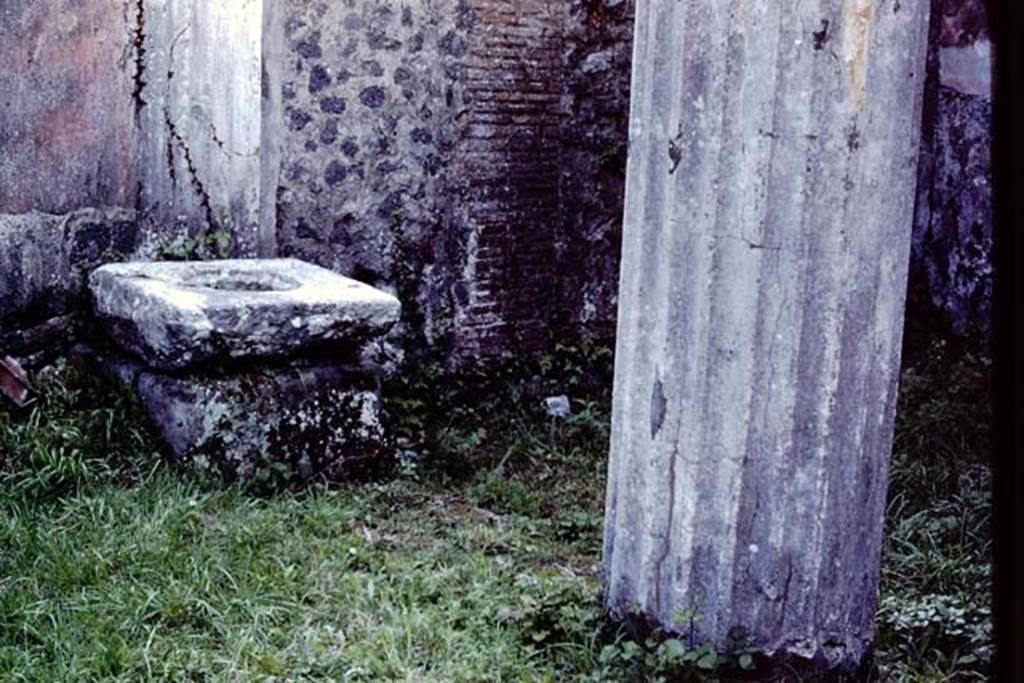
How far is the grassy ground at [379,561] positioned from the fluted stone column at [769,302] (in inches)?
9.3

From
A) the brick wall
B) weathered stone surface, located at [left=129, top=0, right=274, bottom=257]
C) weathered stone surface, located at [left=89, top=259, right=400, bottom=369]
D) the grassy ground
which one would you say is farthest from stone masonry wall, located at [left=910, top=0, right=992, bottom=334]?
weathered stone surface, located at [left=129, top=0, right=274, bottom=257]

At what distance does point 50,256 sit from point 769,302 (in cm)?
341

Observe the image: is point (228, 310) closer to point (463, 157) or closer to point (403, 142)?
point (403, 142)

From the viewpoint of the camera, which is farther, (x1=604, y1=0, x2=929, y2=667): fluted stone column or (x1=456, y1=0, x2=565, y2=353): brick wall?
(x1=456, y1=0, x2=565, y2=353): brick wall

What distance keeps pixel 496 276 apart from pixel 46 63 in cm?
237

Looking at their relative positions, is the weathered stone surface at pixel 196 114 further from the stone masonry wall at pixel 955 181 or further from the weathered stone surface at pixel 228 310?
the stone masonry wall at pixel 955 181

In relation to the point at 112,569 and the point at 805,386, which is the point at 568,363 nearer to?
the point at 112,569

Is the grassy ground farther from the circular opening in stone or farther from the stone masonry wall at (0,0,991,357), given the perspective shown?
the stone masonry wall at (0,0,991,357)

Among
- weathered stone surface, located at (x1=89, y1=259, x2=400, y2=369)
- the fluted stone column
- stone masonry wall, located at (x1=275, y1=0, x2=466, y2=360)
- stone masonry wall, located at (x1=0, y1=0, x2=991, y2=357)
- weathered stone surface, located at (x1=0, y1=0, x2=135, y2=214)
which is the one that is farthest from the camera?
stone masonry wall, located at (x1=275, y1=0, x2=466, y2=360)

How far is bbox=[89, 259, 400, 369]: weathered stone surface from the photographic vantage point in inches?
174

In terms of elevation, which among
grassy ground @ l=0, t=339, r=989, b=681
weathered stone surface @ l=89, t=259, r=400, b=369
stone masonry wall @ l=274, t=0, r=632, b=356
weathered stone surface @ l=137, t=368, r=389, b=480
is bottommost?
grassy ground @ l=0, t=339, r=989, b=681

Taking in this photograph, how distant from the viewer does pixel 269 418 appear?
456 cm

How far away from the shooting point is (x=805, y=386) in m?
Answer: 2.74

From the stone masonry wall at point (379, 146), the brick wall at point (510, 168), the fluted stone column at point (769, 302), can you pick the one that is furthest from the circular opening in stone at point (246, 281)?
the fluted stone column at point (769, 302)
